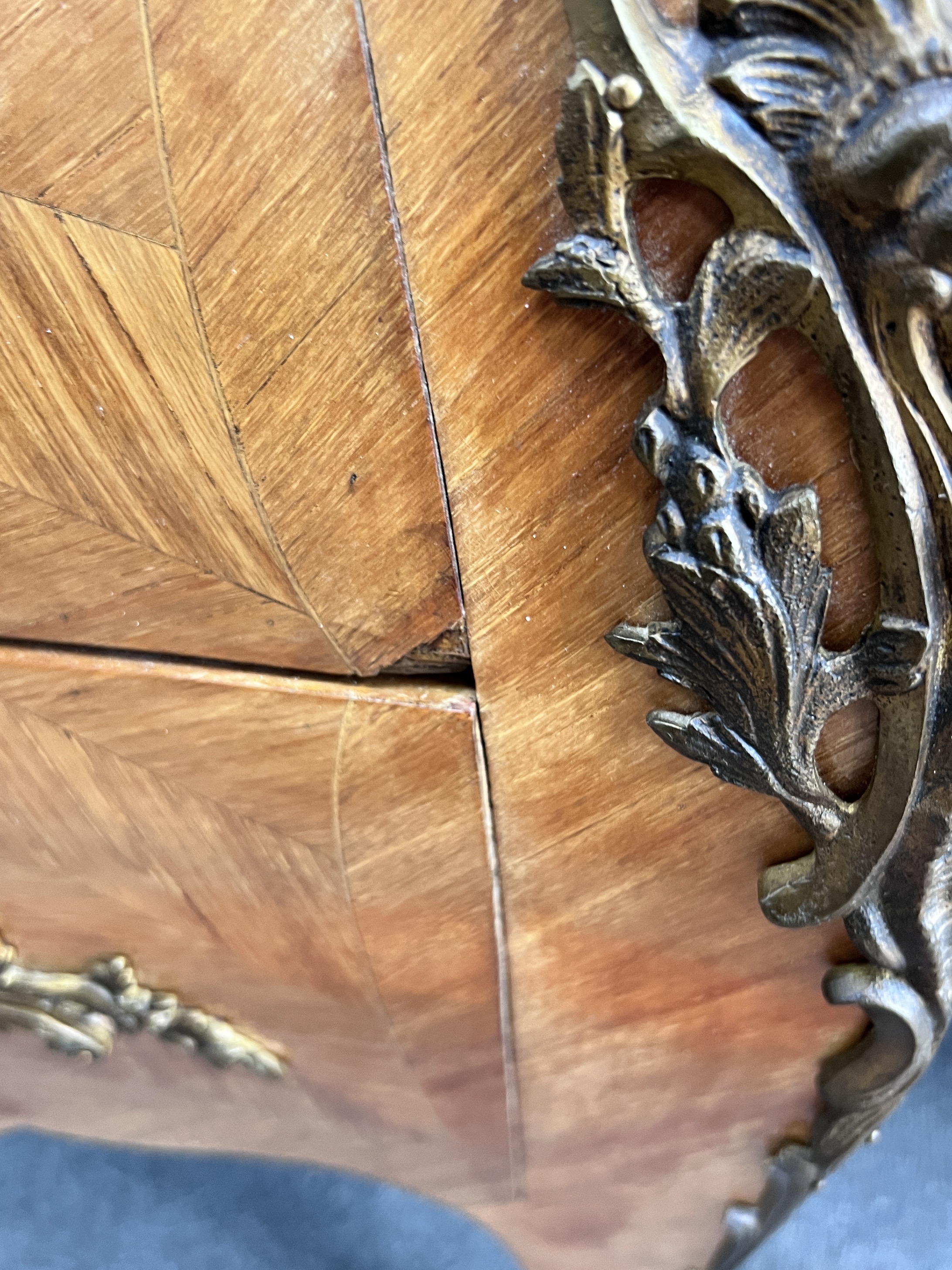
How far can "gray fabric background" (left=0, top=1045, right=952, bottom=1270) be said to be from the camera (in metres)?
0.80

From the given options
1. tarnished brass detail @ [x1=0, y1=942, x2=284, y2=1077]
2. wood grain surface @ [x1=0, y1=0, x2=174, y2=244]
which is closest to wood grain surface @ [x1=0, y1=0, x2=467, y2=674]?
wood grain surface @ [x1=0, y1=0, x2=174, y2=244]

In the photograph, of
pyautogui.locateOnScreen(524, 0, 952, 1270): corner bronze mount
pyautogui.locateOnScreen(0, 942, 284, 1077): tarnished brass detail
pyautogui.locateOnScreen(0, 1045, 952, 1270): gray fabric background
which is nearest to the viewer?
pyautogui.locateOnScreen(524, 0, 952, 1270): corner bronze mount

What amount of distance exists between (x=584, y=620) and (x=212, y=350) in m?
0.13

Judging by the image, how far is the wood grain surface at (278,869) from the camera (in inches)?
12.5

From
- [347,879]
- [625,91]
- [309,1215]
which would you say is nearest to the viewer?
[625,91]

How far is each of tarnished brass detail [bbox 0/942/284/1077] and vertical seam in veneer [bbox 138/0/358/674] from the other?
0.77ft

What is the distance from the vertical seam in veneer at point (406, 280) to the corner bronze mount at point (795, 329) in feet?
0.12

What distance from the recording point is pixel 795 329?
0.23 m

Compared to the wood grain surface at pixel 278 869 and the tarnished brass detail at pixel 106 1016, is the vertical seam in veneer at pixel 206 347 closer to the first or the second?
the wood grain surface at pixel 278 869

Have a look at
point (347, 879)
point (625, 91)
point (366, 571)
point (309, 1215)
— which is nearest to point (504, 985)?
point (347, 879)

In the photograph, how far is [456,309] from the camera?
0.24 metres

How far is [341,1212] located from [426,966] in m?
0.62

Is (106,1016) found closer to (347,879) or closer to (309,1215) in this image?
(347,879)

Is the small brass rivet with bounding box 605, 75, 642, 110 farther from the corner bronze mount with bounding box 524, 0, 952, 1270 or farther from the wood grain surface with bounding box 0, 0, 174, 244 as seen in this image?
the wood grain surface with bounding box 0, 0, 174, 244
